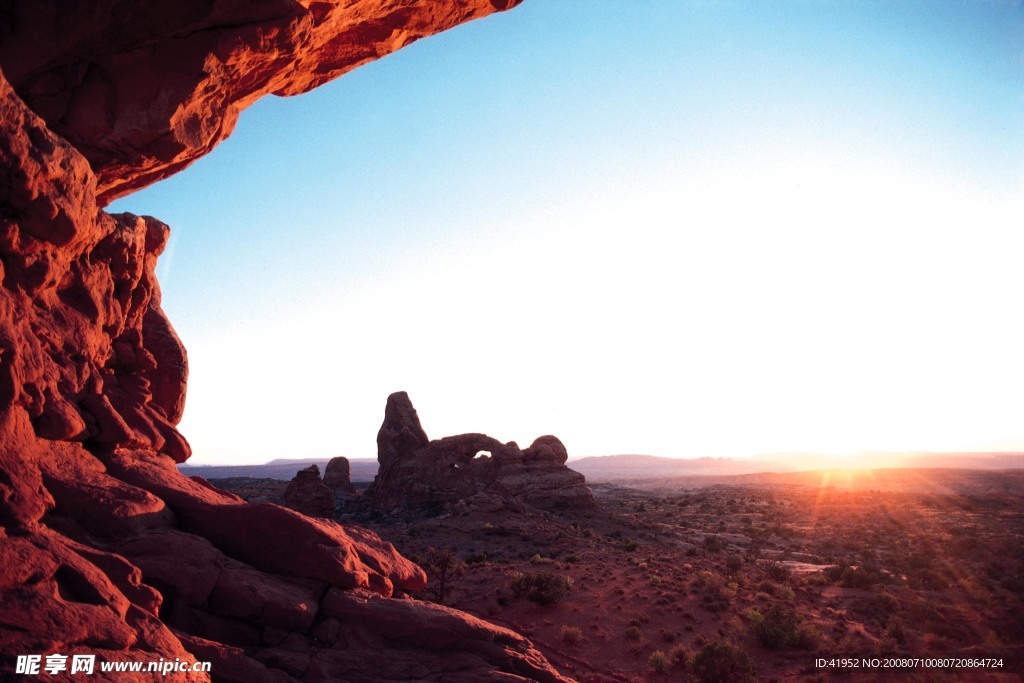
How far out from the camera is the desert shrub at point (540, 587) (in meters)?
16.7

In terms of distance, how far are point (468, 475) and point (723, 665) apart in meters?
27.7

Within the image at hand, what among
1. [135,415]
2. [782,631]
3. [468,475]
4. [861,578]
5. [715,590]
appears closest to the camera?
[135,415]

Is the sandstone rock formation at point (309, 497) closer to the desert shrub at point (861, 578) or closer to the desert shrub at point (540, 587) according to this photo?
the desert shrub at point (540, 587)

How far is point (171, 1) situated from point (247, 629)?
8.64 meters

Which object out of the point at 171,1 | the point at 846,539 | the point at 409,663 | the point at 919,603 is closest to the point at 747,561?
the point at 919,603

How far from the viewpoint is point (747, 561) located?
24375mm

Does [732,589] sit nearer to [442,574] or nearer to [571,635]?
[571,635]

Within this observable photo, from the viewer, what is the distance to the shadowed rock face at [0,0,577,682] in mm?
6043

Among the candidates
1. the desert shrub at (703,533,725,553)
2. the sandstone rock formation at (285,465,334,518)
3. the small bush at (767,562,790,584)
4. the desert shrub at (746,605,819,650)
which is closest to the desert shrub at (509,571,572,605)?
the desert shrub at (746,605,819,650)

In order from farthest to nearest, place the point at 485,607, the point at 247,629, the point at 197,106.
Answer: the point at 485,607 < the point at 197,106 < the point at 247,629

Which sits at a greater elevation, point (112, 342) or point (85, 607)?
point (112, 342)

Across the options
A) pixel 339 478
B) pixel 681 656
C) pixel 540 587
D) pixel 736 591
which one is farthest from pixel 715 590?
pixel 339 478

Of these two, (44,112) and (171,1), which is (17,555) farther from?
(171,1)

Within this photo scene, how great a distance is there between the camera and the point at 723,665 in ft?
38.9
